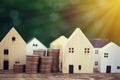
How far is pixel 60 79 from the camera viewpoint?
1014 inches

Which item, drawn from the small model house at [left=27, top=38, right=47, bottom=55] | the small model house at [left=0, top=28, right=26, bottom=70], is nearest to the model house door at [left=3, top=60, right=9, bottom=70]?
the small model house at [left=0, top=28, right=26, bottom=70]

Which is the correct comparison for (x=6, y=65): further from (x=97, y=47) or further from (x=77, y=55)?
(x=97, y=47)

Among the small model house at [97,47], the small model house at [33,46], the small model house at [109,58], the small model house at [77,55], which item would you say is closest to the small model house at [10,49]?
the small model house at [33,46]

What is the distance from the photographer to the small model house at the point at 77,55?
Result: 1232 inches

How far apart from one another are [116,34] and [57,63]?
11431 mm

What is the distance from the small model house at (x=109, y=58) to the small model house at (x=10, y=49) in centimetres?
892

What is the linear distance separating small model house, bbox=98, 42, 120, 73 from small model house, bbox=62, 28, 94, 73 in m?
1.41

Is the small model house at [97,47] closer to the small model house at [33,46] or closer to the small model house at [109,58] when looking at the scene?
the small model house at [109,58]

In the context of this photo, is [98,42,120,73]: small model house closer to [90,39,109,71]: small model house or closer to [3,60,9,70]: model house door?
[90,39,109,71]: small model house

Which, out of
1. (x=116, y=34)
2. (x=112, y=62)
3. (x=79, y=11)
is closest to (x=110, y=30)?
(x=116, y=34)

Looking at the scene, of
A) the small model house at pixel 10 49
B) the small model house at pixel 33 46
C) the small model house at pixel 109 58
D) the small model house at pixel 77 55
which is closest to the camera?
the small model house at pixel 77 55

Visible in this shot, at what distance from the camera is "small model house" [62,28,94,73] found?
3130 cm

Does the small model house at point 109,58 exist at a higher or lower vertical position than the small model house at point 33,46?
lower

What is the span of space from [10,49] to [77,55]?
7.50 meters
